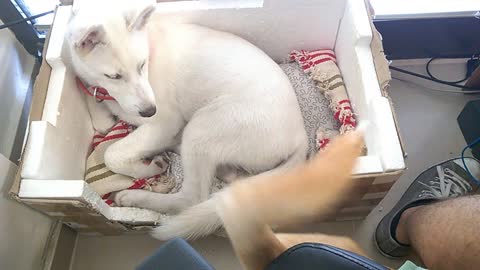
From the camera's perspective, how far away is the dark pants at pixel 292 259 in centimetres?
71

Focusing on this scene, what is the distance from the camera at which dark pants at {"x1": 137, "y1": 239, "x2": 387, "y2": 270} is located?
0.71m

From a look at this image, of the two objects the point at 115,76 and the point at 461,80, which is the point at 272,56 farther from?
the point at 461,80

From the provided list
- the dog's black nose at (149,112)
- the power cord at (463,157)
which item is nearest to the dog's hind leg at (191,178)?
the dog's black nose at (149,112)

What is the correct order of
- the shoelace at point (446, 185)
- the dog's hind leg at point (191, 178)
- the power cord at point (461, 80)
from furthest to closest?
the power cord at point (461, 80), the shoelace at point (446, 185), the dog's hind leg at point (191, 178)

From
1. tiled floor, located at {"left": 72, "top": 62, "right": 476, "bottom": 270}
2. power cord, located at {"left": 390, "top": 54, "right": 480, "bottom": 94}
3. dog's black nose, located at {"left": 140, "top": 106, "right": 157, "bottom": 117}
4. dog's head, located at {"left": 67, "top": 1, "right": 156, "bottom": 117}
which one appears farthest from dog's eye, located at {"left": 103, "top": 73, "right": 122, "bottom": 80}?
power cord, located at {"left": 390, "top": 54, "right": 480, "bottom": 94}

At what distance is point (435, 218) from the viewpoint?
1.27 m

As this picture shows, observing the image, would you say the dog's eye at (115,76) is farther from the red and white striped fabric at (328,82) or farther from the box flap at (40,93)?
the red and white striped fabric at (328,82)

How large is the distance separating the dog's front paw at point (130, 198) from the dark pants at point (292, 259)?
0.66 meters

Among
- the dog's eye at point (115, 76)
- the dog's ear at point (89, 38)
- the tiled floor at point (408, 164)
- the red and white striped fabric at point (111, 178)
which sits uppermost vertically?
the dog's ear at point (89, 38)

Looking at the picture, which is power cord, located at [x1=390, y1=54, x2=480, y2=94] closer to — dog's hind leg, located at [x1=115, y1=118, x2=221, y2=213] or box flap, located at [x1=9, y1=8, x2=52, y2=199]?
dog's hind leg, located at [x1=115, y1=118, x2=221, y2=213]

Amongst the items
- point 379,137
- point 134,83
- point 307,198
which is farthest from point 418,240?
point 134,83

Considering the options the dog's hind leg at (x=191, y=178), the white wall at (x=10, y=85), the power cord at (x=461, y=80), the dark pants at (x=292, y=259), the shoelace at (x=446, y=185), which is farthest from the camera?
the power cord at (x=461, y=80)

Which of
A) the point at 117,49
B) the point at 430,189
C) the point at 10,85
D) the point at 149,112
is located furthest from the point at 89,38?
the point at 430,189

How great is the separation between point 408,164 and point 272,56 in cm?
57
